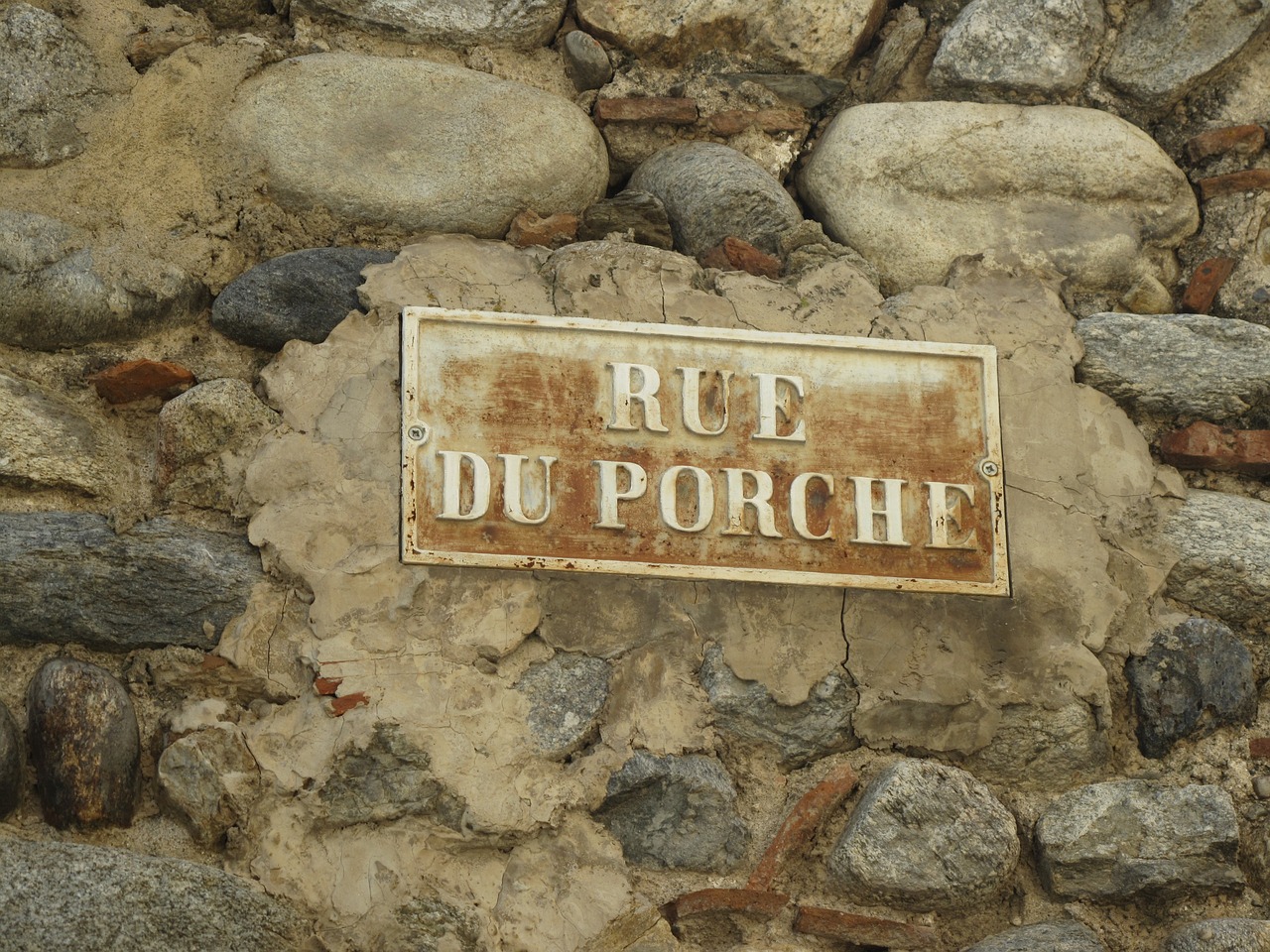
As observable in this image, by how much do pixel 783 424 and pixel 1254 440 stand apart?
3.21 feet

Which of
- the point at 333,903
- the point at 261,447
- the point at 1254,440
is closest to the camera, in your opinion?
the point at 333,903

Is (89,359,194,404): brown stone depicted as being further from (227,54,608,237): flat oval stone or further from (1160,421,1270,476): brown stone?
(1160,421,1270,476): brown stone

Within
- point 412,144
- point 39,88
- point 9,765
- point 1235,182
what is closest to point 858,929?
point 9,765

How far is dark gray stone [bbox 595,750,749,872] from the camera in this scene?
2969mm

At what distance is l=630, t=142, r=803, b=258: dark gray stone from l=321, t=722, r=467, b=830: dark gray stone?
1.20 m

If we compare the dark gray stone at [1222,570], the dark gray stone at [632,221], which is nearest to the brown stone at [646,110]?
the dark gray stone at [632,221]

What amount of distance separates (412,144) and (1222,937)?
2.10 m

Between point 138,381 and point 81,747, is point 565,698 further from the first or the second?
point 138,381

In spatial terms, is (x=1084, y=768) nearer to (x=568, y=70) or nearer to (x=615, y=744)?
(x=615, y=744)

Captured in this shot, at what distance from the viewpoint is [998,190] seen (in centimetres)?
369

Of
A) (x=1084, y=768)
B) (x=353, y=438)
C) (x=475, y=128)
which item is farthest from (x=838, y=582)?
(x=475, y=128)

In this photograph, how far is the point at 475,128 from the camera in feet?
11.4

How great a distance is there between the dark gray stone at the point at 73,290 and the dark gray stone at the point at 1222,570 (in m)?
1.93

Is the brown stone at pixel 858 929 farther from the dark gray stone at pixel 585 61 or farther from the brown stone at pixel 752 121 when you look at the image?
the dark gray stone at pixel 585 61
